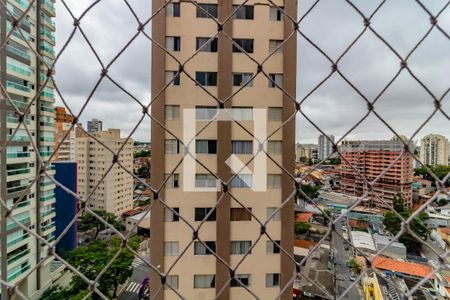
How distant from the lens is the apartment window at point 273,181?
1.92 metres

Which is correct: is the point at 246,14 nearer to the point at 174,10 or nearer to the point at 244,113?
the point at 174,10

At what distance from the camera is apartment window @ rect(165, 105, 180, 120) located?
1.82m

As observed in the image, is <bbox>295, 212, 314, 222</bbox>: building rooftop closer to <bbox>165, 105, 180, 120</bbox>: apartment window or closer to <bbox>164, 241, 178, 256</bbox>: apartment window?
<bbox>164, 241, 178, 256</bbox>: apartment window

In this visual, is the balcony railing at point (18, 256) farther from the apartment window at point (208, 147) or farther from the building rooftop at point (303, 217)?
the building rooftop at point (303, 217)

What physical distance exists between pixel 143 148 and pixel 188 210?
1.88 ft

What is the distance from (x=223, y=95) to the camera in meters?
1.80

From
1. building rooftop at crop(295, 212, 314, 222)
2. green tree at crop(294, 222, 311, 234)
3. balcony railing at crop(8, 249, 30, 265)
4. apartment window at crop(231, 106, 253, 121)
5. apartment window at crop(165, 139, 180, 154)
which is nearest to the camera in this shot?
A: apartment window at crop(231, 106, 253, 121)

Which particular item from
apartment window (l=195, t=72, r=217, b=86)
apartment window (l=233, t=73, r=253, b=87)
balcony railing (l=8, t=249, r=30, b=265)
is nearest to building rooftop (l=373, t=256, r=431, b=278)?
apartment window (l=233, t=73, r=253, b=87)

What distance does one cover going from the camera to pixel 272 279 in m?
1.96

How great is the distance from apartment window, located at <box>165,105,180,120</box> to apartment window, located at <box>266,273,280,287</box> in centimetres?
137

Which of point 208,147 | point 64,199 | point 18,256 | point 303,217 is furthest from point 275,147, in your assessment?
point 303,217

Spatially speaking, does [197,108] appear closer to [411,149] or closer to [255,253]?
[255,253]

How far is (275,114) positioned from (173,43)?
91 cm

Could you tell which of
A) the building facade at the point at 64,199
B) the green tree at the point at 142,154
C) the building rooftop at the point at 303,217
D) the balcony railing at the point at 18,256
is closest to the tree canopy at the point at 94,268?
the building facade at the point at 64,199
